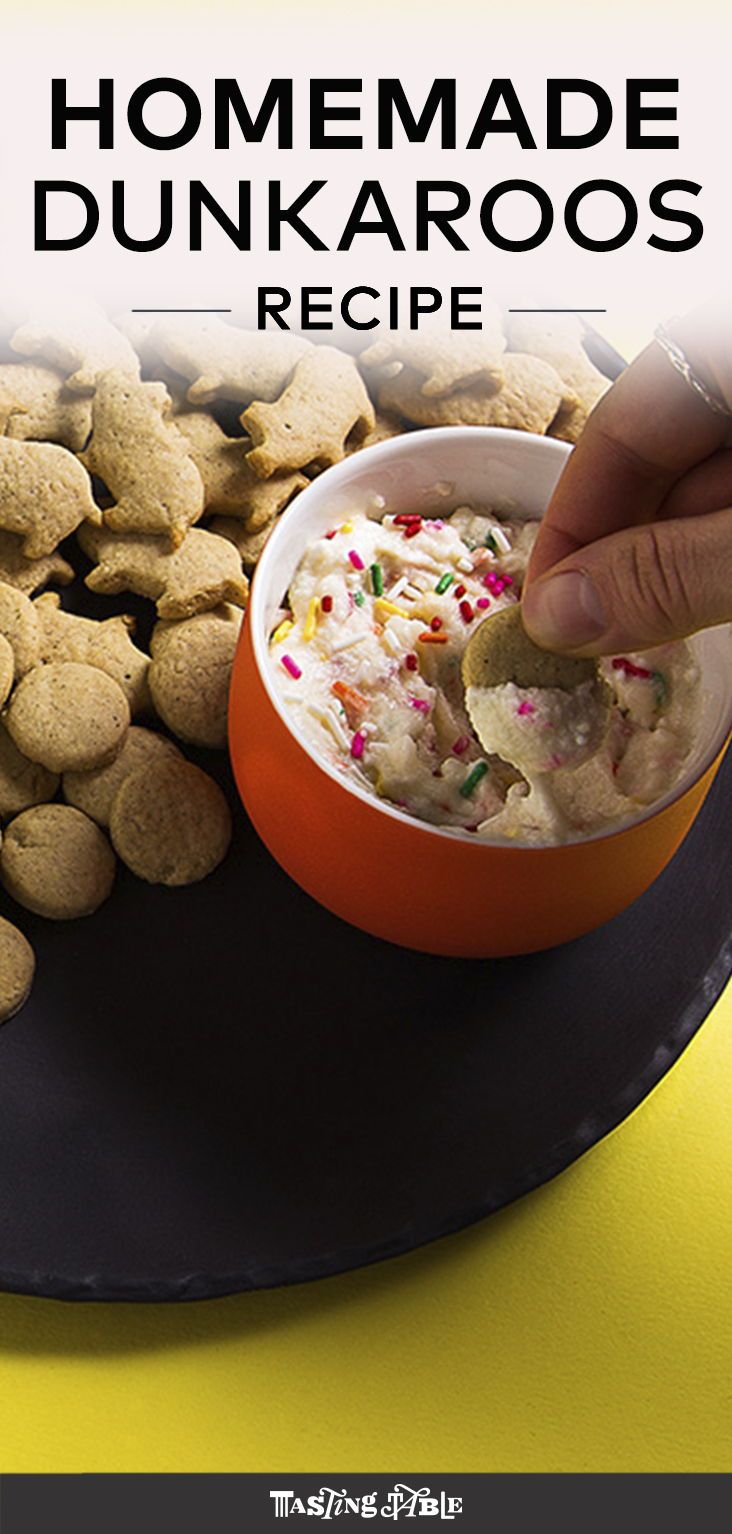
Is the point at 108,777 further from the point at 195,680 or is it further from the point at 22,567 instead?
the point at 22,567

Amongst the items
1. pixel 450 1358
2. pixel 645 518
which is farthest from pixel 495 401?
pixel 450 1358

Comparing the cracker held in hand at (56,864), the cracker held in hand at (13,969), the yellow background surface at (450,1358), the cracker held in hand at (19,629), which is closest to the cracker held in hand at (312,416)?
the cracker held in hand at (19,629)

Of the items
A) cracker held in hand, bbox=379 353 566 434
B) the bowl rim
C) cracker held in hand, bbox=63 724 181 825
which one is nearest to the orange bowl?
the bowl rim

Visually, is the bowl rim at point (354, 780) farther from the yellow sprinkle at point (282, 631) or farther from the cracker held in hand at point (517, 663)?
the cracker held in hand at point (517, 663)

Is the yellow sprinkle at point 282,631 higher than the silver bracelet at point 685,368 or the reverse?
the reverse

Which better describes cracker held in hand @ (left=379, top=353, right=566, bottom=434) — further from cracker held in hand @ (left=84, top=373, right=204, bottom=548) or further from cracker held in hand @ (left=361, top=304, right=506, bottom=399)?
cracker held in hand @ (left=84, top=373, right=204, bottom=548)

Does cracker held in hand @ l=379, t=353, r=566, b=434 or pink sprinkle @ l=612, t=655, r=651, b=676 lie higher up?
cracker held in hand @ l=379, t=353, r=566, b=434

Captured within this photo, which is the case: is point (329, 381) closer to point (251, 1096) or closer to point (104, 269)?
point (104, 269)
